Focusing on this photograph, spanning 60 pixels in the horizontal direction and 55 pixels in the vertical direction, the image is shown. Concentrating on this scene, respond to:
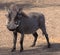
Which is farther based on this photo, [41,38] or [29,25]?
[41,38]

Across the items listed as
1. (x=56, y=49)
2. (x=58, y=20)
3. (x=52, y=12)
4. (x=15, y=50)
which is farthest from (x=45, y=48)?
(x=52, y=12)

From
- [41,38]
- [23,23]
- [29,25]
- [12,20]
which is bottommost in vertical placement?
[41,38]

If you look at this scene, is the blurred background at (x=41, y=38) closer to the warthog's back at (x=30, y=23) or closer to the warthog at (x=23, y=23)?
the warthog at (x=23, y=23)

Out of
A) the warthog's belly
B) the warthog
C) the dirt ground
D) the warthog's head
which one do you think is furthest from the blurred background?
the warthog's head

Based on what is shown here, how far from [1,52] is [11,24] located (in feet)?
3.66

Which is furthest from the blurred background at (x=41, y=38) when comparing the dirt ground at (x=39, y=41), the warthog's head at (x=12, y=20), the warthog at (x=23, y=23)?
the warthog's head at (x=12, y=20)

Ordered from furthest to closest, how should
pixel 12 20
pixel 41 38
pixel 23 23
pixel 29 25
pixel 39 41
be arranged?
1. pixel 41 38
2. pixel 39 41
3. pixel 29 25
4. pixel 23 23
5. pixel 12 20

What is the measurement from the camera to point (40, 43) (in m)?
12.1

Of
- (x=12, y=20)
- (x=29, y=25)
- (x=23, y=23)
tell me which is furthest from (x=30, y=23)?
(x=12, y=20)

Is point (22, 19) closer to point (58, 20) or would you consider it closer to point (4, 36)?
point (4, 36)

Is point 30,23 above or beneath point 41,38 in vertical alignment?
above

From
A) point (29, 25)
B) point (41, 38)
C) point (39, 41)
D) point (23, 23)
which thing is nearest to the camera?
point (23, 23)

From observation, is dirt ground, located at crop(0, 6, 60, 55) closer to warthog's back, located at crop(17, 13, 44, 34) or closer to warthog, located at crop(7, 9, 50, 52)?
warthog, located at crop(7, 9, 50, 52)

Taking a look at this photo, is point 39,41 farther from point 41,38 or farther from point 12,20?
point 12,20
